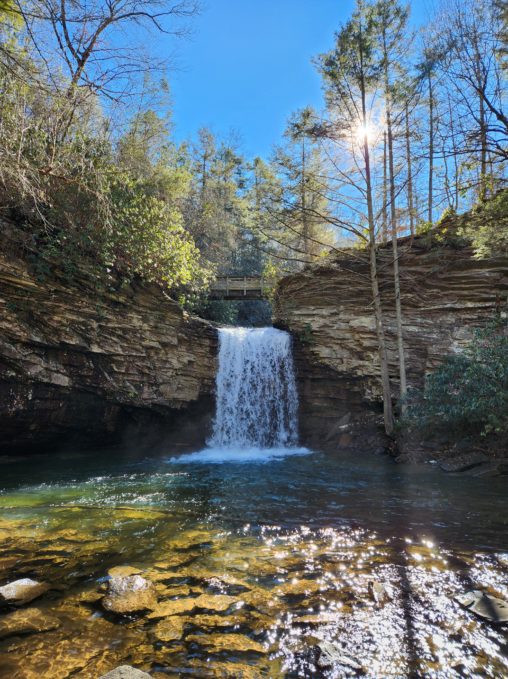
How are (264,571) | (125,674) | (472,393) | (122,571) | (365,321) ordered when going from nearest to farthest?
(125,674), (122,571), (264,571), (472,393), (365,321)

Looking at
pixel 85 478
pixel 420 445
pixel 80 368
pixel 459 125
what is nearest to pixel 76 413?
pixel 80 368

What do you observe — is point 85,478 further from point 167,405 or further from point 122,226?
point 122,226

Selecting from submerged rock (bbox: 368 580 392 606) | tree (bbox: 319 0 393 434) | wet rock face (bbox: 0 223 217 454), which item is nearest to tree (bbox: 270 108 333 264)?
tree (bbox: 319 0 393 434)

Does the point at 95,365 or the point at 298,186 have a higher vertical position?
the point at 298,186

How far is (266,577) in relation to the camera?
3.41 metres

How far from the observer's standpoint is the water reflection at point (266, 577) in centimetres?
236

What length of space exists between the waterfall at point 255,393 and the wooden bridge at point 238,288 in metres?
7.31

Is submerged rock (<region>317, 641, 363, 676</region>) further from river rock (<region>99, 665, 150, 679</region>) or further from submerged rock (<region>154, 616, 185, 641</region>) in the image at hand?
river rock (<region>99, 665, 150, 679</region>)

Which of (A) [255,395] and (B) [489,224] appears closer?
(B) [489,224]

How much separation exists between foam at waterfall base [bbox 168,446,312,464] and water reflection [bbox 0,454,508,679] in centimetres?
403

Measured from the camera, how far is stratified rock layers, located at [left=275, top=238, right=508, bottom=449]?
1213cm

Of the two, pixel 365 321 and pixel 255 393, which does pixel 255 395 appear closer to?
pixel 255 393

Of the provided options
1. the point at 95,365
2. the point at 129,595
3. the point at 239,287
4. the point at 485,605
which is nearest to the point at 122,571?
the point at 129,595

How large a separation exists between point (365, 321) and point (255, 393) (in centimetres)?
461
